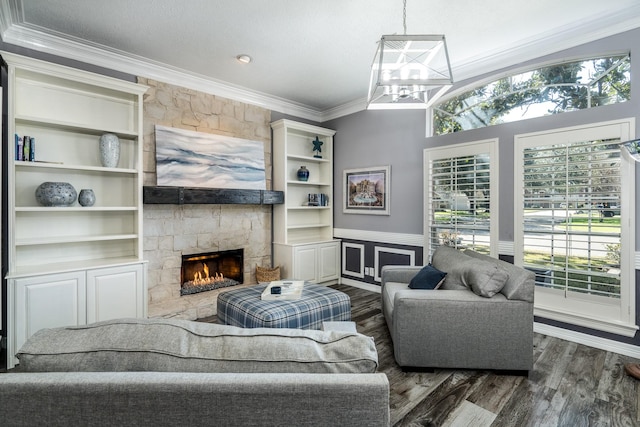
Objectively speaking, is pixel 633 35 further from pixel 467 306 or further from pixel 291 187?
pixel 291 187

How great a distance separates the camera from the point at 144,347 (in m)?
0.92

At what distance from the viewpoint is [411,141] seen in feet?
13.4

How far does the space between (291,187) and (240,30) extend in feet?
8.22

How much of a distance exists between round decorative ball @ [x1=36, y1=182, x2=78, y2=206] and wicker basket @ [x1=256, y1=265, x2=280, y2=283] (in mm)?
2277

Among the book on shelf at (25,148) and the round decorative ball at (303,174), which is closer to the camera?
the book on shelf at (25,148)

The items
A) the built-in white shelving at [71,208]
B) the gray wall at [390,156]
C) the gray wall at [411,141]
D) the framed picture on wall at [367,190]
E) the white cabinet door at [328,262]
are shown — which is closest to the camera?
the built-in white shelving at [71,208]

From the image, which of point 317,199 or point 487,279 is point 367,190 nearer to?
point 317,199

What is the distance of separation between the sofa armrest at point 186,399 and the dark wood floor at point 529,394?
130cm

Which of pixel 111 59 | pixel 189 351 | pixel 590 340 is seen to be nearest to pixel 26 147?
pixel 111 59

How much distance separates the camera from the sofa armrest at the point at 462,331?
2.25 m

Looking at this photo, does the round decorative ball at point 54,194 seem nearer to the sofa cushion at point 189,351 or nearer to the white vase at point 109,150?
the white vase at point 109,150

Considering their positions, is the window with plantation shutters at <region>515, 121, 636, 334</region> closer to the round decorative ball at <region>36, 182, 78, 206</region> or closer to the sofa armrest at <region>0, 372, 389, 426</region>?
the sofa armrest at <region>0, 372, 389, 426</region>

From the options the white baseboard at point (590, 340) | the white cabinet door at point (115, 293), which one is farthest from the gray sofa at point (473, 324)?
the white cabinet door at point (115, 293)

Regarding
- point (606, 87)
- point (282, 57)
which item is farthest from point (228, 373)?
point (606, 87)
